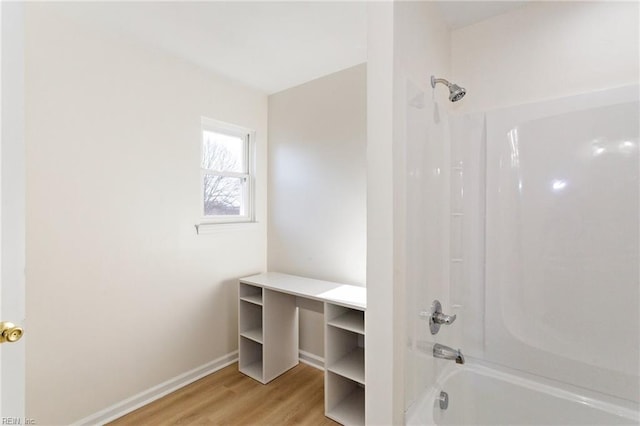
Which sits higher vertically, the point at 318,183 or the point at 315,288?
the point at 318,183

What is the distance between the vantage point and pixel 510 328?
1.64m

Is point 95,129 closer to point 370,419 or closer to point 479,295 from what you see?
point 370,419

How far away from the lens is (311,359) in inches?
105

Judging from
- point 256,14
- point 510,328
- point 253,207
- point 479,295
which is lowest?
point 510,328

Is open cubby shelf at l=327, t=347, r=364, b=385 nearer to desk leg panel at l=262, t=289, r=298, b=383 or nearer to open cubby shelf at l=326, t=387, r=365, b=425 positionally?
open cubby shelf at l=326, t=387, r=365, b=425

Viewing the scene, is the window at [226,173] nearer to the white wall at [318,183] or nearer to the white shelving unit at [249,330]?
the white wall at [318,183]

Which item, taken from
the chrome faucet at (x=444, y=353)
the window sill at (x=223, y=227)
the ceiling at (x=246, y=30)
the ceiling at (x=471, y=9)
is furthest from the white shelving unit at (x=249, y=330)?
the ceiling at (x=471, y=9)

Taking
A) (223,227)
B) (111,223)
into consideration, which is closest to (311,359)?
(223,227)

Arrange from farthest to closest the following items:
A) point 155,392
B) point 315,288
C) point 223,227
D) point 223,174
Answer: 1. point 223,174
2. point 223,227
3. point 315,288
4. point 155,392

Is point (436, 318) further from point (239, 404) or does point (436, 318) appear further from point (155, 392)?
point (155, 392)

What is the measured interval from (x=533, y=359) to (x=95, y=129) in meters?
2.83

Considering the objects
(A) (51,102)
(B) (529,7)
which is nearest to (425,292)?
(B) (529,7)

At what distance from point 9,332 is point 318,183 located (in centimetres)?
210

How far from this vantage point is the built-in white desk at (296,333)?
2.02m
